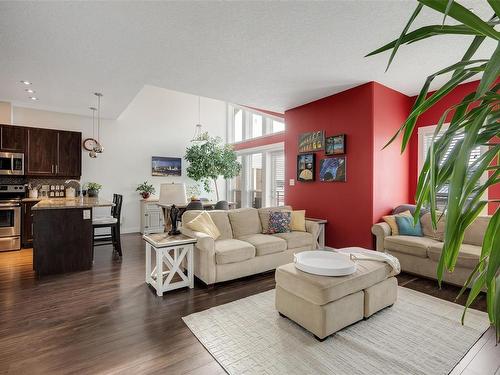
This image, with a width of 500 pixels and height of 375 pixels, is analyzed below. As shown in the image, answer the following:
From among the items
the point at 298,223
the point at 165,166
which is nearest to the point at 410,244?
the point at 298,223

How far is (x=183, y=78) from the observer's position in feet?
12.7

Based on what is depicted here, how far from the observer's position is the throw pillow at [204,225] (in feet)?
10.9

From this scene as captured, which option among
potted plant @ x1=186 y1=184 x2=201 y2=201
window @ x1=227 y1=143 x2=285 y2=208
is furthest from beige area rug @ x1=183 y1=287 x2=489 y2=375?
potted plant @ x1=186 y1=184 x2=201 y2=201

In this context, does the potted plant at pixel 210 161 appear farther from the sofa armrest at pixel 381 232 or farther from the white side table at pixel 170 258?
the sofa armrest at pixel 381 232

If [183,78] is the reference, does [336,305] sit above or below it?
below

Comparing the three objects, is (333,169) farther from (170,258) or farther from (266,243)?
(170,258)

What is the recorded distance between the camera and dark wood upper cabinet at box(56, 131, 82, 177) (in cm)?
551

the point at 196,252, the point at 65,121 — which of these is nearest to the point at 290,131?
the point at 196,252

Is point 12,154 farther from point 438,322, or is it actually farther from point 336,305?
point 438,322

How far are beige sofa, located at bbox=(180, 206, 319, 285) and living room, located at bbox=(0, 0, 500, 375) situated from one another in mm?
27

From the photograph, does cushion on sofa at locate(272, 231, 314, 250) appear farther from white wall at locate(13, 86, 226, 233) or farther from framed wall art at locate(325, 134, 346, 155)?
white wall at locate(13, 86, 226, 233)

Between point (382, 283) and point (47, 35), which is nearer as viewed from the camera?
point (382, 283)

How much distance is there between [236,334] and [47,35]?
3567mm

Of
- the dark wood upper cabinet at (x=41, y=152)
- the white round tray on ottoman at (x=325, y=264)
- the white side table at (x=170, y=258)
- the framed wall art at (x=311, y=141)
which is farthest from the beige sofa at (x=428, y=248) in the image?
the dark wood upper cabinet at (x=41, y=152)
